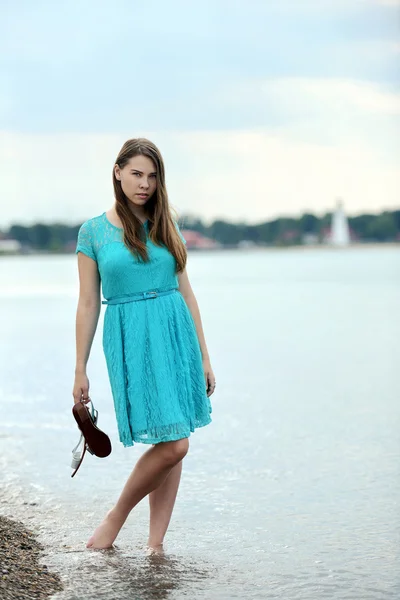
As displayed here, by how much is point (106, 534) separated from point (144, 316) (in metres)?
1.12

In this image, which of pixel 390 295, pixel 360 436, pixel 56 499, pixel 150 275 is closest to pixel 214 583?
pixel 150 275

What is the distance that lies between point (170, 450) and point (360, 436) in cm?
374

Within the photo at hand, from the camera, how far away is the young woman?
4227 mm

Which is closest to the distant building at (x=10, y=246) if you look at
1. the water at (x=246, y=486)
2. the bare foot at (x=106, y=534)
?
the water at (x=246, y=486)

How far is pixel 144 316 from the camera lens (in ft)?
13.9

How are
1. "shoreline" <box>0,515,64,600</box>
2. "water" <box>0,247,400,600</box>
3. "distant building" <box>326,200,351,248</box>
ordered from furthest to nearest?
"distant building" <box>326,200,351,248</box> < "water" <box>0,247,400,600</box> < "shoreline" <box>0,515,64,600</box>

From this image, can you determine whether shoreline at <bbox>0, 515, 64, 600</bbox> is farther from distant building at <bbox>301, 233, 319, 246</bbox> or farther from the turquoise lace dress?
distant building at <bbox>301, 233, 319, 246</bbox>

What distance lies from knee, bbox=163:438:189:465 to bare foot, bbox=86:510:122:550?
0.53 metres

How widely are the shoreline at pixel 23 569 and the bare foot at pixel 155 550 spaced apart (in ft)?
1.56

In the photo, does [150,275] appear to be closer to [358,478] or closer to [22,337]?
[358,478]

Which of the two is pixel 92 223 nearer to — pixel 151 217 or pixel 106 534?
pixel 151 217

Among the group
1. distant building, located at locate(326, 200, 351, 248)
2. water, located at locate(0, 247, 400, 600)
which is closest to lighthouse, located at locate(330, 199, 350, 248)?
distant building, located at locate(326, 200, 351, 248)

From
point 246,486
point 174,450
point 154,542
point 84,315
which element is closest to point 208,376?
point 174,450

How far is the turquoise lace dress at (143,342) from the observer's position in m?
4.21
